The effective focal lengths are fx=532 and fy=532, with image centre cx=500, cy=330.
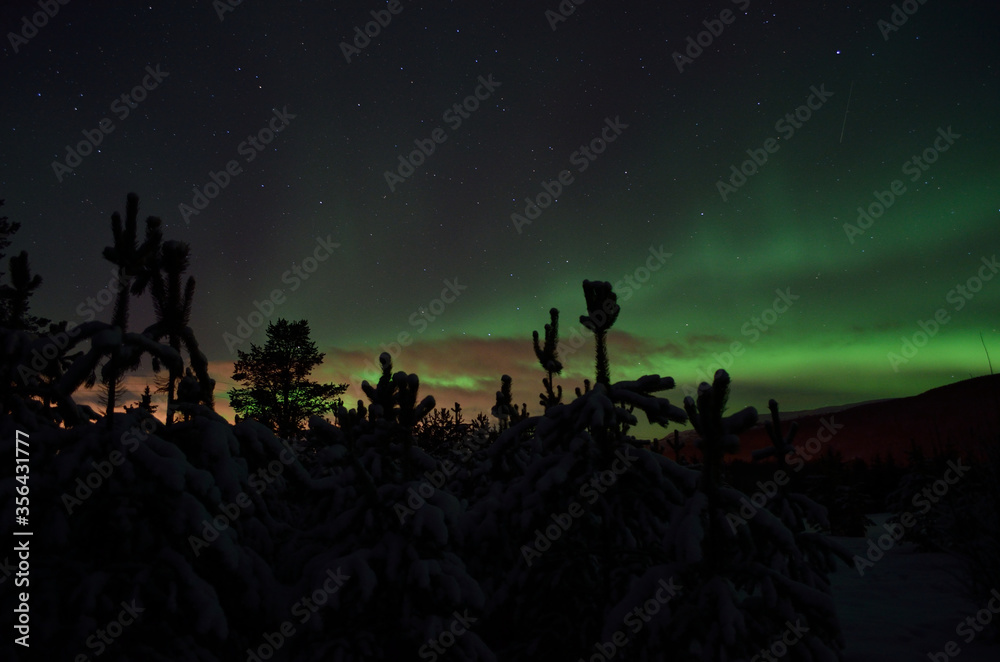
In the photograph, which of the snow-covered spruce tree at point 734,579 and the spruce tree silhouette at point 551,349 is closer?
the snow-covered spruce tree at point 734,579

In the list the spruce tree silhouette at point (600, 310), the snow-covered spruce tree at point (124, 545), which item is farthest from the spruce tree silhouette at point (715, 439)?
→ the snow-covered spruce tree at point (124, 545)

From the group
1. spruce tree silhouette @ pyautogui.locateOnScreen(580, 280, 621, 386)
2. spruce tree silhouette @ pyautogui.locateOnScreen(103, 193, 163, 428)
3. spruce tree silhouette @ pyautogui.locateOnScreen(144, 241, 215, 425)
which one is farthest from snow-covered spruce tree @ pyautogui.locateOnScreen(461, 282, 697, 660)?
spruce tree silhouette @ pyautogui.locateOnScreen(103, 193, 163, 428)

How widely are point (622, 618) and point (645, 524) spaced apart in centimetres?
150

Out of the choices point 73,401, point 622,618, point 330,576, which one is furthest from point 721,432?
point 73,401

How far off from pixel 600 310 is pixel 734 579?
8.96ft

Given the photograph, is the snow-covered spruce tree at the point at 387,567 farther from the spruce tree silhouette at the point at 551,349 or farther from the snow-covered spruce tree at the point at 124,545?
the spruce tree silhouette at the point at 551,349

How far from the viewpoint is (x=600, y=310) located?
555 centimetres

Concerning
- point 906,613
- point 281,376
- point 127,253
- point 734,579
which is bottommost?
point 906,613

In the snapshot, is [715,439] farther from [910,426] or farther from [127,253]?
[910,426]

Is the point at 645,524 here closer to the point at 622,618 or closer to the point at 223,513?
the point at 622,618

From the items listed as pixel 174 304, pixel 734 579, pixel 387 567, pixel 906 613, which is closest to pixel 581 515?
pixel 734 579

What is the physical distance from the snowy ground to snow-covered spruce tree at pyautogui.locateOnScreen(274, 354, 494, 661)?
6.34m

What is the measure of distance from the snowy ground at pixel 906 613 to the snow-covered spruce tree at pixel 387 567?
20.8 feet

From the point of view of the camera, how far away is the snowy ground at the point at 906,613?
28.3 ft
